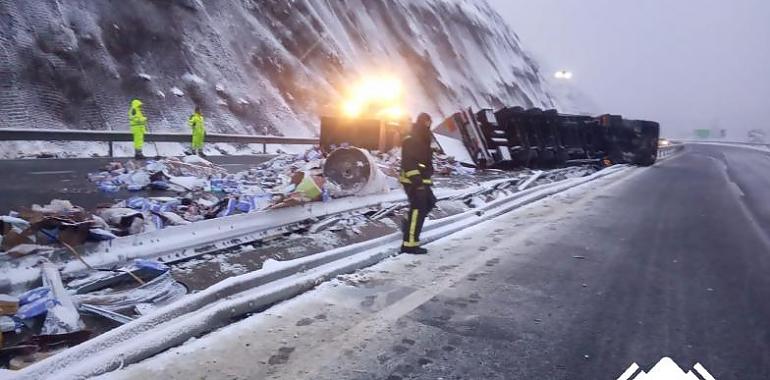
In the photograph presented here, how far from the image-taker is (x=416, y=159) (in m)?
6.64

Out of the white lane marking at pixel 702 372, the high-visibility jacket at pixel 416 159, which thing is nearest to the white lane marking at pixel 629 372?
the white lane marking at pixel 702 372

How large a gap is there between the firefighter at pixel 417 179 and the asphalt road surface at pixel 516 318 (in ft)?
1.03

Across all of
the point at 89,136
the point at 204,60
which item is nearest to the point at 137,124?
the point at 89,136

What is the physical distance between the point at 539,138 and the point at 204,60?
16.2 m

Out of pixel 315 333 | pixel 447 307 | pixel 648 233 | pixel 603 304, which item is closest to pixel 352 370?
pixel 315 333

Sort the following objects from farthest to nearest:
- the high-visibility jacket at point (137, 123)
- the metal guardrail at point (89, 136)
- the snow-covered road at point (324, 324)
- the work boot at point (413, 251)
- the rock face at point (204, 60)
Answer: the rock face at point (204, 60) < the metal guardrail at point (89, 136) < the high-visibility jacket at point (137, 123) < the work boot at point (413, 251) < the snow-covered road at point (324, 324)

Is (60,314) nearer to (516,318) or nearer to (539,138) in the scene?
(516,318)

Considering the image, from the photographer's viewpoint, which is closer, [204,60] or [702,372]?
[702,372]

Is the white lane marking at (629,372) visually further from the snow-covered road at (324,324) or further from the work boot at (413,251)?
the work boot at (413,251)

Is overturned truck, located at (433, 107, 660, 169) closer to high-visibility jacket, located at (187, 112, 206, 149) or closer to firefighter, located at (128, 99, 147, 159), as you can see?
high-visibility jacket, located at (187, 112, 206, 149)

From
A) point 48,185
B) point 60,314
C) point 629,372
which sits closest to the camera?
point 629,372

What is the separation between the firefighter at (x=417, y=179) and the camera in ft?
21.6

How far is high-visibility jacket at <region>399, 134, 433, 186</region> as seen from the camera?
21.7 feet

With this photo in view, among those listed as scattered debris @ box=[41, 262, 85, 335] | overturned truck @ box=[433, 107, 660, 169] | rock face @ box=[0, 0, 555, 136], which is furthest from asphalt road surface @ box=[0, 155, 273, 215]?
overturned truck @ box=[433, 107, 660, 169]
